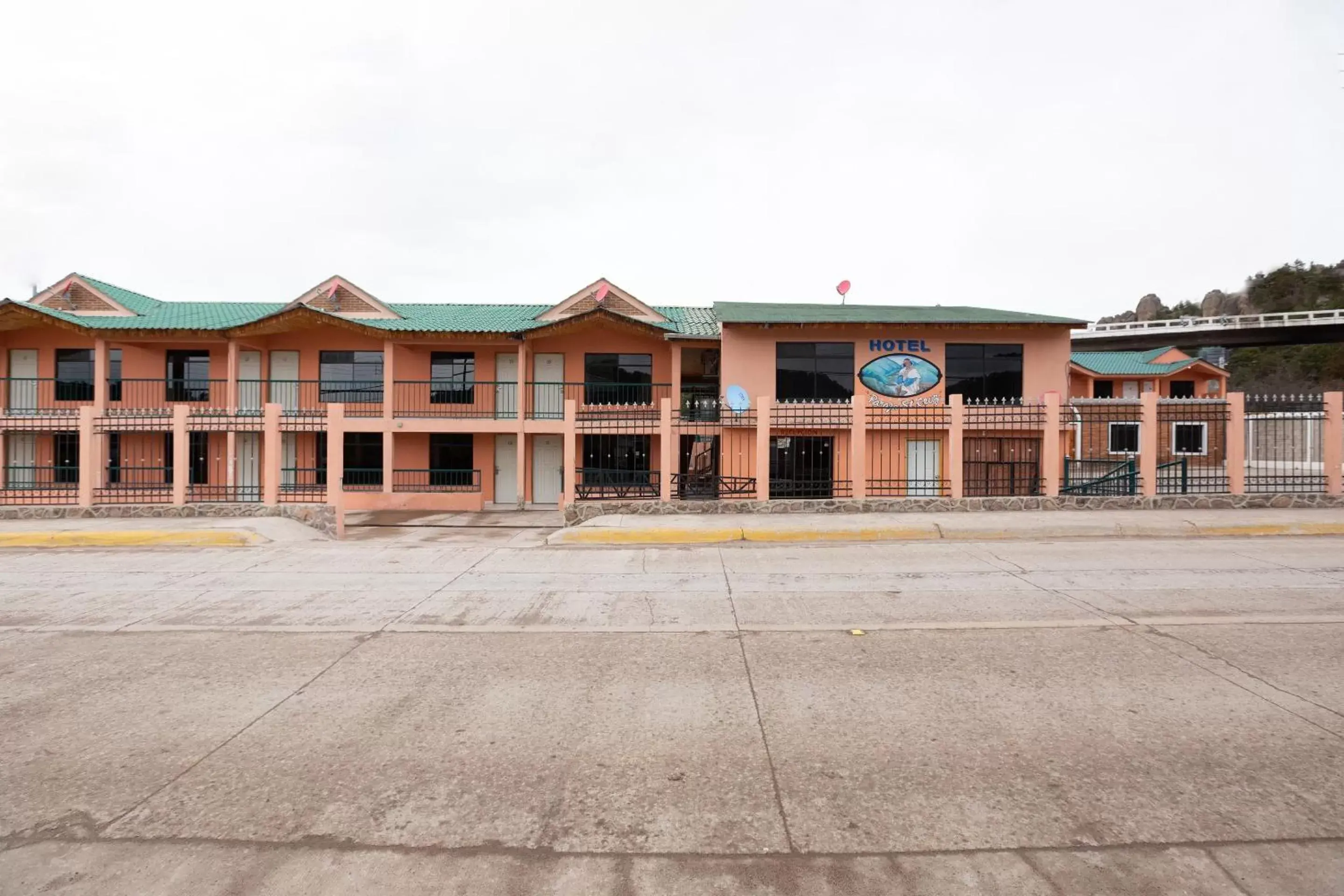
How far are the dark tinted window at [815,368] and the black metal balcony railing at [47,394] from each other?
2260 centimetres

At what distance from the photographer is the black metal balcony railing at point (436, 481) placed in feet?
70.0

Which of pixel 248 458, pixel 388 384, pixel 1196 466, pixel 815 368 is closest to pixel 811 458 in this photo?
pixel 815 368

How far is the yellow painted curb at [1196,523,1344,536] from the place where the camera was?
11375mm

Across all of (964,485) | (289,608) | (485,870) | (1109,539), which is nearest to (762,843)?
(485,870)

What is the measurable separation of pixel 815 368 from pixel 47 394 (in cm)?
2529

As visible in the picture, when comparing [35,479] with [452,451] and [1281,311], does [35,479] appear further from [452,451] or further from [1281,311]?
[1281,311]

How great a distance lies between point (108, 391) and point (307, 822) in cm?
2500

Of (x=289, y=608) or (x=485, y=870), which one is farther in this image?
(x=289, y=608)

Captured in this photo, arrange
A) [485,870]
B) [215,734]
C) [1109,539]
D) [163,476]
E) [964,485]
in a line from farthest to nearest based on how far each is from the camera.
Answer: [163,476] < [964,485] < [1109,539] < [215,734] < [485,870]

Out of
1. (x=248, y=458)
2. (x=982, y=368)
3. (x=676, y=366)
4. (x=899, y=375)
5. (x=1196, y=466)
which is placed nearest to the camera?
(x=1196, y=466)

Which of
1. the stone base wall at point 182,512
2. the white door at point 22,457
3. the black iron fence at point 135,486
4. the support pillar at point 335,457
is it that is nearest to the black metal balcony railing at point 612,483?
the support pillar at point 335,457

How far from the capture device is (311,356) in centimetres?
2178

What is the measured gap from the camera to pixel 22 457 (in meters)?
21.6

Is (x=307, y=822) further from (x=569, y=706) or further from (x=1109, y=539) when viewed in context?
(x=1109, y=539)
